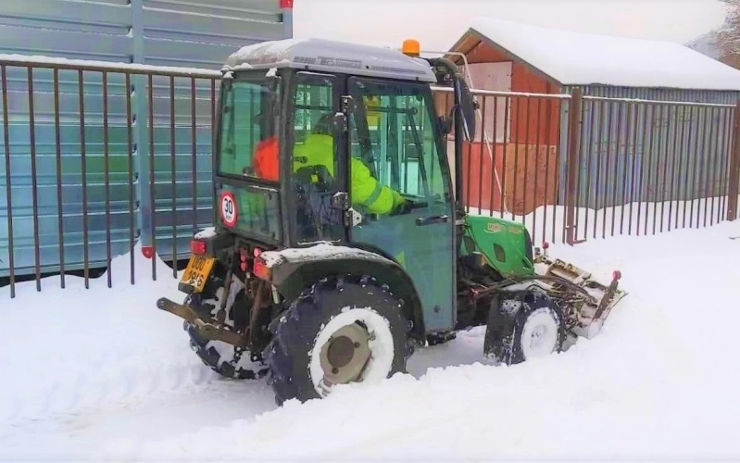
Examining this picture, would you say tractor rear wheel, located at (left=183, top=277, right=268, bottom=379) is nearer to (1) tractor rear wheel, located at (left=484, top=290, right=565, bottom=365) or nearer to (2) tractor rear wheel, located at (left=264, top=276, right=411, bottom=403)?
(2) tractor rear wheel, located at (left=264, top=276, right=411, bottom=403)

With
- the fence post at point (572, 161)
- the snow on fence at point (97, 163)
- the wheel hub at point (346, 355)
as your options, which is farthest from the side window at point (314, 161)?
the fence post at point (572, 161)

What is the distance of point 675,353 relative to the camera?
507 cm

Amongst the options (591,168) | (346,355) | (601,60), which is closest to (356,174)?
(346,355)

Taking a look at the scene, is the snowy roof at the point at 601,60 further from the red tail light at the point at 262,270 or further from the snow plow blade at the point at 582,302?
the red tail light at the point at 262,270

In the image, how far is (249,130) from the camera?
14.2 feet

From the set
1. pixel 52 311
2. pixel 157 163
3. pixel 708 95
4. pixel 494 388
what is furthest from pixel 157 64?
pixel 708 95

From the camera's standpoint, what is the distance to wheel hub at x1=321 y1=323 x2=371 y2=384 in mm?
4102

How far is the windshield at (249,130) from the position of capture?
13.3 feet

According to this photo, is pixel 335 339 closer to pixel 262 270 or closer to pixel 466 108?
pixel 262 270

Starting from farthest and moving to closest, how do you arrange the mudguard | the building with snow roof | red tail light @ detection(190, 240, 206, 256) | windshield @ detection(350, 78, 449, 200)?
the building with snow roof, red tail light @ detection(190, 240, 206, 256), windshield @ detection(350, 78, 449, 200), the mudguard

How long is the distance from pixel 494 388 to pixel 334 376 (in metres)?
0.96

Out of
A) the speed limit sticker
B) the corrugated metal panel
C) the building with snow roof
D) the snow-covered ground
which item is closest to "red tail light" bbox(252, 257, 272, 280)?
the speed limit sticker

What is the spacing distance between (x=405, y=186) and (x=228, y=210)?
109 centimetres

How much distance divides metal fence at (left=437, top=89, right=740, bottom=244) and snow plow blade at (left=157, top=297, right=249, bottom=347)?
2.03 meters
